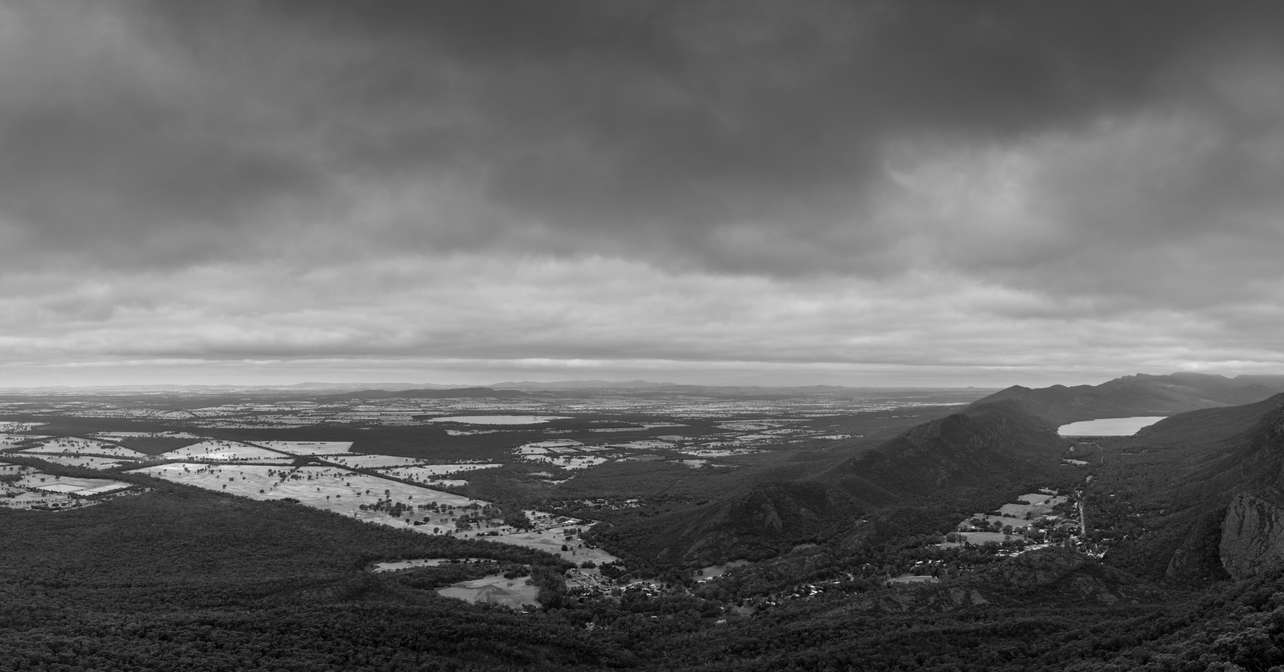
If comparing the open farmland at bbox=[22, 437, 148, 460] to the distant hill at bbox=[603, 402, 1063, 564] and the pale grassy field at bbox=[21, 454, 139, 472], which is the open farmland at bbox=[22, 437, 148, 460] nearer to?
the pale grassy field at bbox=[21, 454, 139, 472]

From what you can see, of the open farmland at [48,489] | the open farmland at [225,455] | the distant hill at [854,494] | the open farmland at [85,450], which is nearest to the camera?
the distant hill at [854,494]

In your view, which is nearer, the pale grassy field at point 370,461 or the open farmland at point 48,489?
the open farmland at point 48,489

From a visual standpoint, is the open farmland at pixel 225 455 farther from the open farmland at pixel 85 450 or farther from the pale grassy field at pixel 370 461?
the pale grassy field at pixel 370 461

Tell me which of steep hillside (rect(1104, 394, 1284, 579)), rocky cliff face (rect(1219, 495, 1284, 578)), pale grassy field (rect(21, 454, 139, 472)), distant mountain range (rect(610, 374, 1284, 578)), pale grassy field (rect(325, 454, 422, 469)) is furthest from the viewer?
pale grassy field (rect(325, 454, 422, 469))

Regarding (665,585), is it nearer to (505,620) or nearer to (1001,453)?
(505,620)

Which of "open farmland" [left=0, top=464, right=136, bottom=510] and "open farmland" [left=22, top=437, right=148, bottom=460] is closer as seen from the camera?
"open farmland" [left=0, top=464, right=136, bottom=510]

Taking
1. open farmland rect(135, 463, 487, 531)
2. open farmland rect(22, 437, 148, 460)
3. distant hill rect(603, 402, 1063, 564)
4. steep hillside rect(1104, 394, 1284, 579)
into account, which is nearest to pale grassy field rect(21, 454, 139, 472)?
open farmland rect(22, 437, 148, 460)

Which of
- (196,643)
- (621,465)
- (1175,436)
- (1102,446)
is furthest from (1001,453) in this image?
(196,643)

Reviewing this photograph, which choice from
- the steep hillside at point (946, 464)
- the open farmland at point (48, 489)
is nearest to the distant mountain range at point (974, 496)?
the steep hillside at point (946, 464)
